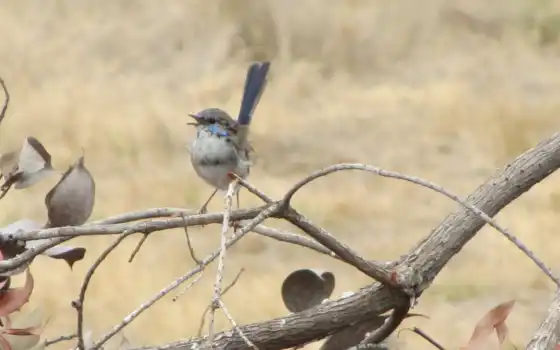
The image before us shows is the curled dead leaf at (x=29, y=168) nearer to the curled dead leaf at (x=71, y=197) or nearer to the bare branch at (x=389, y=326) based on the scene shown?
the curled dead leaf at (x=71, y=197)

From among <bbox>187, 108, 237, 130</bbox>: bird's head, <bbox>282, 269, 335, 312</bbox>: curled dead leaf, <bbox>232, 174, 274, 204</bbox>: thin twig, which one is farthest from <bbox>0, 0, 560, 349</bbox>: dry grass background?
<bbox>232, 174, 274, 204</bbox>: thin twig

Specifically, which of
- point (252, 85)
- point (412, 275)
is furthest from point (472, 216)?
point (252, 85)

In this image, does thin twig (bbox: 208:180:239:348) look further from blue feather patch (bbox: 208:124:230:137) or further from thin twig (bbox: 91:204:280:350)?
blue feather patch (bbox: 208:124:230:137)

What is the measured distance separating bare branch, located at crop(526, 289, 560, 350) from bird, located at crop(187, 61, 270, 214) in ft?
1.24

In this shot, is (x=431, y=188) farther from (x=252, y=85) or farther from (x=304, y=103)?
(x=304, y=103)

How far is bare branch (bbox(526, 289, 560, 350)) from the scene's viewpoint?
288 mm

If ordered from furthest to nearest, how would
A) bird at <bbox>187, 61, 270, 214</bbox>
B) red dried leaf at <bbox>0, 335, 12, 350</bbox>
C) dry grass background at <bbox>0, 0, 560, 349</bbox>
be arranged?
dry grass background at <bbox>0, 0, 560, 349</bbox> < bird at <bbox>187, 61, 270, 214</bbox> < red dried leaf at <bbox>0, 335, 12, 350</bbox>

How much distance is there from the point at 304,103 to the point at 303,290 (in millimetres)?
1348

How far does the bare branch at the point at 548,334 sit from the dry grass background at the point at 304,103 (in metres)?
1.07

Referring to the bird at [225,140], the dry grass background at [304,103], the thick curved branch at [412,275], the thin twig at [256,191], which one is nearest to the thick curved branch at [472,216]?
the thick curved branch at [412,275]

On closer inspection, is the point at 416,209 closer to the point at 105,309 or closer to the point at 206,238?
the point at 206,238

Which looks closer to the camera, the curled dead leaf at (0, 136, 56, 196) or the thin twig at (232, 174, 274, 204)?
the thin twig at (232, 174, 274, 204)

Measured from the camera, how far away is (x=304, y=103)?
1.79 m

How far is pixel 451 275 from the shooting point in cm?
137
